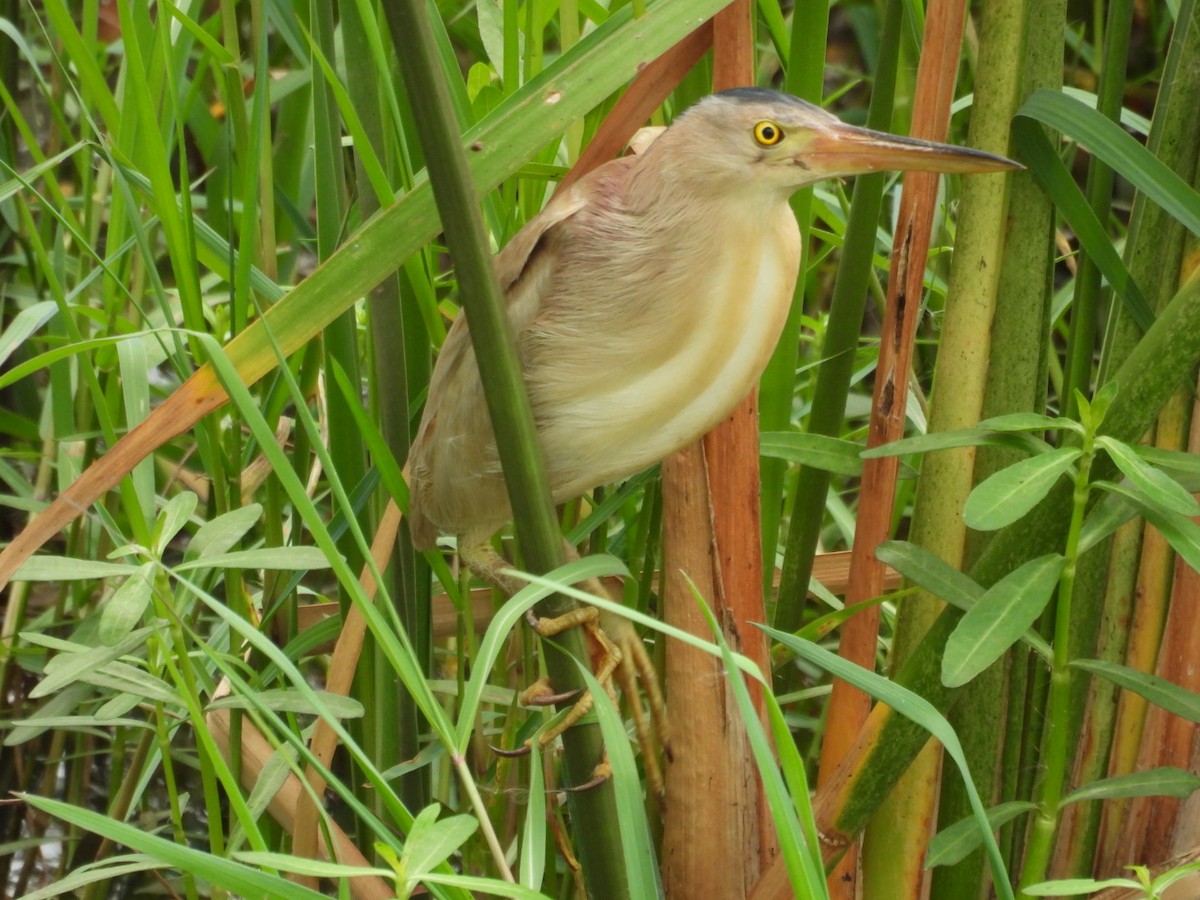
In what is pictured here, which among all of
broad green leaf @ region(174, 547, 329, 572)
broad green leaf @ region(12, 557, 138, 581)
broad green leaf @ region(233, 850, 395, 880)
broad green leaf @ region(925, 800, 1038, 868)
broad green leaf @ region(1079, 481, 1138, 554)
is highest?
broad green leaf @ region(1079, 481, 1138, 554)

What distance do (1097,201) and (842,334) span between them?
0.17m

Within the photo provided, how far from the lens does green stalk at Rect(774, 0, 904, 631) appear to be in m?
0.83

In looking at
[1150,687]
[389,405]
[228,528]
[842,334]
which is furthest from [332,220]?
[1150,687]

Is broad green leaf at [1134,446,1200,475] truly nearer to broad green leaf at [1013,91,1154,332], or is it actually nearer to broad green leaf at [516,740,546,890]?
broad green leaf at [1013,91,1154,332]

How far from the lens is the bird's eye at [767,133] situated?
0.78 meters

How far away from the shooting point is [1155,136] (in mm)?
803

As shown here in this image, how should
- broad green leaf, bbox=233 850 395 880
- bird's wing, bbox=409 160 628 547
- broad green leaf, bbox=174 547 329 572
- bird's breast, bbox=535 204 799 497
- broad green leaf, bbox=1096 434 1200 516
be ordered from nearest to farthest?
broad green leaf, bbox=233 850 395 880 < broad green leaf, bbox=1096 434 1200 516 < broad green leaf, bbox=174 547 329 572 < bird's breast, bbox=535 204 799 497 < bird's wing, bbox=409 160 628 547

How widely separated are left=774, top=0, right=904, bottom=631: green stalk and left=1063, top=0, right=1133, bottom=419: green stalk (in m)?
0.12

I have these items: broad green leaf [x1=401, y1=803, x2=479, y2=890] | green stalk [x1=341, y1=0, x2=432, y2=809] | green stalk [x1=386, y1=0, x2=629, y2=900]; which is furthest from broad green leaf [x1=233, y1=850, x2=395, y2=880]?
green stalk [x1=341, y1=0, x2=432, y2=809]

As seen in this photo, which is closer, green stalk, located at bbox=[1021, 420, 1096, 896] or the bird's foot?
green stalk, located at bbox=[1021, 420, 1096, 896]

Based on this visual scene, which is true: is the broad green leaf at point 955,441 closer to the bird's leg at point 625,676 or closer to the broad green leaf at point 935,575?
the broad green leaf at point 935,575

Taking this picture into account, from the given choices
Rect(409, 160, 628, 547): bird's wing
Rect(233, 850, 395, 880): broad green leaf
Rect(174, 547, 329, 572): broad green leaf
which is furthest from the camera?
Rect(409, 160, 628, 547): bird's wing

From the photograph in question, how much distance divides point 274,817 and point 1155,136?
2.41 ft

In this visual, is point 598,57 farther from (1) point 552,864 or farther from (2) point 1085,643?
(1) point 552,864
